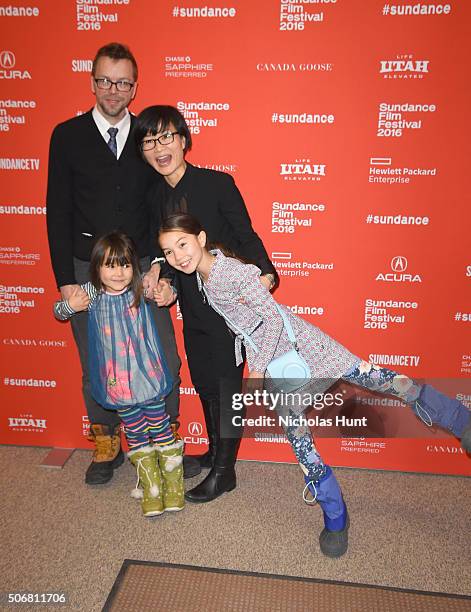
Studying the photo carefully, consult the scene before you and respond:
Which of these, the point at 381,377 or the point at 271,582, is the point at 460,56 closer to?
the point at 381,377

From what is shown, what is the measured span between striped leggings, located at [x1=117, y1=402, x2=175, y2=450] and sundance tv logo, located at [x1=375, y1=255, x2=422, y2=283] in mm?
1183

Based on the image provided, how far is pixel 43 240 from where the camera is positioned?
262cm

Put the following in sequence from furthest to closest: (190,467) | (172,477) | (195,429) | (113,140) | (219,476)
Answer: (195,429), (190,467), (219,476), (172,477), (113,140)

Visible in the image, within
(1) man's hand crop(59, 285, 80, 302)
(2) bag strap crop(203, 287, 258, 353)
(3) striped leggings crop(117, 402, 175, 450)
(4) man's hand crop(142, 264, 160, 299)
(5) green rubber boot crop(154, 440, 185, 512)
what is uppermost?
(4) man's hand crop(142, 264, 160, 299)

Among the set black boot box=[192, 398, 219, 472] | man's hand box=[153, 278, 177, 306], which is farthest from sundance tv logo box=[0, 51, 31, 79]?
black boot box=[192, 398, 219, 472]

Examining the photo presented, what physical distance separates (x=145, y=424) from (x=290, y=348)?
78 cm

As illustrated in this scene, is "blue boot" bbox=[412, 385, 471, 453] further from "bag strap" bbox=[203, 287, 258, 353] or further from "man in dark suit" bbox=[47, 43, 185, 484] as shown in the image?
"man in dark suit" bbox=[47, 43, 185, 484]

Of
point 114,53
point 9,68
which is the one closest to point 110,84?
point 114,53

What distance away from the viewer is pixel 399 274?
97.6 inches

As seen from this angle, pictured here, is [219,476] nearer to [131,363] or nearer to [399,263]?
[131,363]

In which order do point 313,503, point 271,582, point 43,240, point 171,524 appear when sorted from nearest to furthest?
point 271,582 < point 171,524 < point 313,503 < point 43,240

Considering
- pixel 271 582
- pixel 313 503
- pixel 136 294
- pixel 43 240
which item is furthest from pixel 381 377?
pixel 43 240

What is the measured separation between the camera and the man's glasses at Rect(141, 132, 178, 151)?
81.6 inches

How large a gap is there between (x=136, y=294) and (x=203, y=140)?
0.80 m
